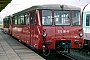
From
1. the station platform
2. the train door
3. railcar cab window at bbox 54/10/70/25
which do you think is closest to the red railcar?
railcar cab window at bbox 54/10/70/25

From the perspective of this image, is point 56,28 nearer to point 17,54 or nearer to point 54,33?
point 54,33

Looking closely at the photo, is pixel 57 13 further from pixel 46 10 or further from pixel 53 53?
pixel 53 53

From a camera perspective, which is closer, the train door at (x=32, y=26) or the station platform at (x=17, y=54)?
the station platform at (x=17, y=54)

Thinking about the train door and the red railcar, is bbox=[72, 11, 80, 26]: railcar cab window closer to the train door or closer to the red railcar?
the red railcar

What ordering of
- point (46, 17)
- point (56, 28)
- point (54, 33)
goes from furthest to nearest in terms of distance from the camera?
1. point (46, 17)
2. point (56, 28)
3. point (54, 33)

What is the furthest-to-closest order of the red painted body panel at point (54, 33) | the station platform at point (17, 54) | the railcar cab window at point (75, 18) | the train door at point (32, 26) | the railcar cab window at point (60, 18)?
the train door at point (32, 26) < the railcar cab window at point (75, 18) < the railcar cab window at point (60, 18) < the red painted body panel at point (54, 33) < the station platform at point (17, 54)

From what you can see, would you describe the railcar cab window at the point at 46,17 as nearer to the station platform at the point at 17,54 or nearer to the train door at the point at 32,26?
the train door at the point at 32,26

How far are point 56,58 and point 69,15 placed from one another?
2493 millimetres

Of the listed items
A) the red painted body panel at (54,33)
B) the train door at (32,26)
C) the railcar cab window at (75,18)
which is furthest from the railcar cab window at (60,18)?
the train door at (32,26)

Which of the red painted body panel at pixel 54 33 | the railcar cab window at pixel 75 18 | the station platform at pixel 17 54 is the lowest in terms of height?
the station platform at pixel 17 54

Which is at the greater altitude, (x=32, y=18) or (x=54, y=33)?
(x=32, y=18)

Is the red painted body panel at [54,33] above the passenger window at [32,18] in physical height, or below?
below

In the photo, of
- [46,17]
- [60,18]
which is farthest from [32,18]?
[60,18]

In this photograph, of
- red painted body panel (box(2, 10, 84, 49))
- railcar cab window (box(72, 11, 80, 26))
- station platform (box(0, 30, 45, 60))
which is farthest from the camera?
railcar cab window (box(72, 11, 80, 26))
